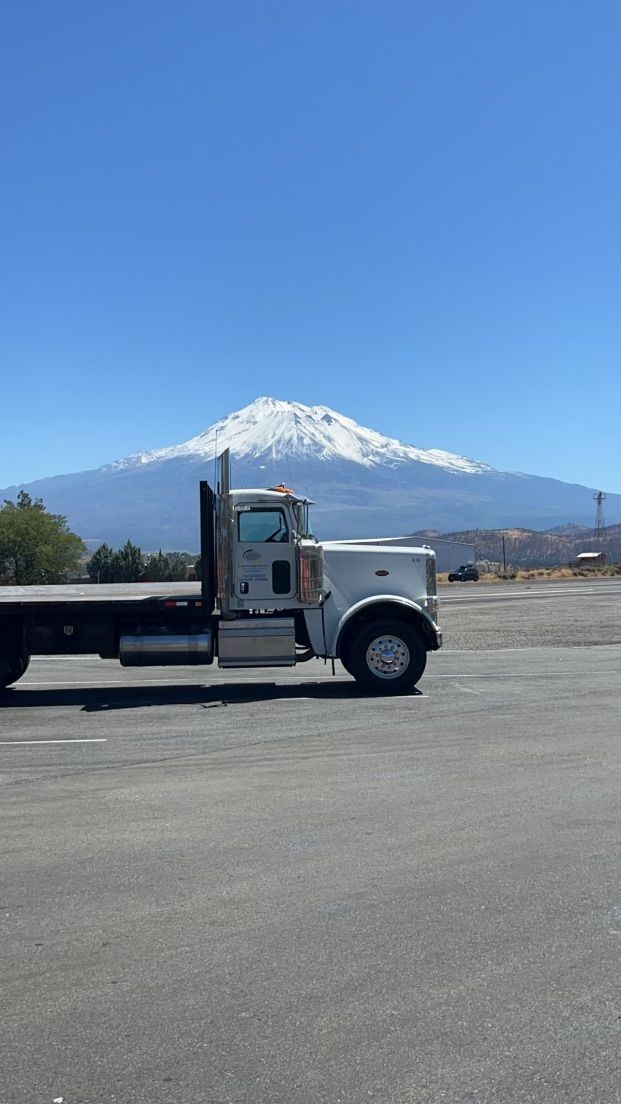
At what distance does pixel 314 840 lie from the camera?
6867 mm

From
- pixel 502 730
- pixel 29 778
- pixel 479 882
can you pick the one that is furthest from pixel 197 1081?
pixel 502 730

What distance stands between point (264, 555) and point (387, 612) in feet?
6.13

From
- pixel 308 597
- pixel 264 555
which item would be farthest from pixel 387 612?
pixel 264 555

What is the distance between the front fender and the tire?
0.19 m

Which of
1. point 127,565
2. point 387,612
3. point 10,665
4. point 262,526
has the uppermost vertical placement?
point 262,526

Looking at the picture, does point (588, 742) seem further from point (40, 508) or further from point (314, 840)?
point (40, 508)

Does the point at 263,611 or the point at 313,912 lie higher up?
the point at 263,611

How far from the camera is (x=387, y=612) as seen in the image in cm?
1400

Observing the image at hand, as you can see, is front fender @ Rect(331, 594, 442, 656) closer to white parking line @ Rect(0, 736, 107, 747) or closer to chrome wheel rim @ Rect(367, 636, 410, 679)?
chrome wheel rim @ Rect(367, 636, 410, 679)

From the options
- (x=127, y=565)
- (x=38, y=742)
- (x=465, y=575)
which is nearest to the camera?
(x=38, y=742)

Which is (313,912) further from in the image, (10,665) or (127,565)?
(127,565)

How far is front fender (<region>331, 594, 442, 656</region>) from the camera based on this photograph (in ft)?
45.4

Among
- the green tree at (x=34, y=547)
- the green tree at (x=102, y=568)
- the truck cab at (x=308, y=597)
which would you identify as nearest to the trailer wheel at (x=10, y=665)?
the truck cab at (x=308, y=597)

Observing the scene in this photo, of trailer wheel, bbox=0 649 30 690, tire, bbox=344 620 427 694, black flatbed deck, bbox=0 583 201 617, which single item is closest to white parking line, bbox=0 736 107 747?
black flatbed deck, bbox=0 583 201 617
